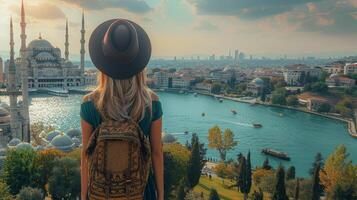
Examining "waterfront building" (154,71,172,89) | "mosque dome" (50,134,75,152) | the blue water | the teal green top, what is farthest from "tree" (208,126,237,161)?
"waterfront building" (154,71,172,89)

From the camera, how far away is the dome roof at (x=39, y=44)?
83.8ft

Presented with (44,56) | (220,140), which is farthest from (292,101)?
(44,56)

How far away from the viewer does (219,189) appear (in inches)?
276

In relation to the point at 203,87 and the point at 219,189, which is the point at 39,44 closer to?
the point at 203,87

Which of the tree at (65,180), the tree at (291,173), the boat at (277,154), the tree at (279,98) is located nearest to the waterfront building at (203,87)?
the tree at (279,98)

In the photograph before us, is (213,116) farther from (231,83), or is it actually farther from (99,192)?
(99,192)

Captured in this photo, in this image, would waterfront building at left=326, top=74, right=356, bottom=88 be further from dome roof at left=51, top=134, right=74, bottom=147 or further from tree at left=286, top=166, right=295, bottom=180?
dome roof at left=51, top=134, right=74, bottom=147

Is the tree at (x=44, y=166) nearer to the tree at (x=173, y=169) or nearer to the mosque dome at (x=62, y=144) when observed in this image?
the mosque dome at (x=62, y=144)

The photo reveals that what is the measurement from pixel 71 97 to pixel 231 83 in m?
13.7

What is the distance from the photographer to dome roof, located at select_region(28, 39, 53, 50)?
83.8 feet

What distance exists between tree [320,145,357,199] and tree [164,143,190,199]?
237 cm

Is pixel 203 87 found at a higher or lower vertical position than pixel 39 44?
lower

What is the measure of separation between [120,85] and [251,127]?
14715mm

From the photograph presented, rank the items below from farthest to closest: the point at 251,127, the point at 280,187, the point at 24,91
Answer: the point at 251,127
the point at 24,91
the point at 280,187
